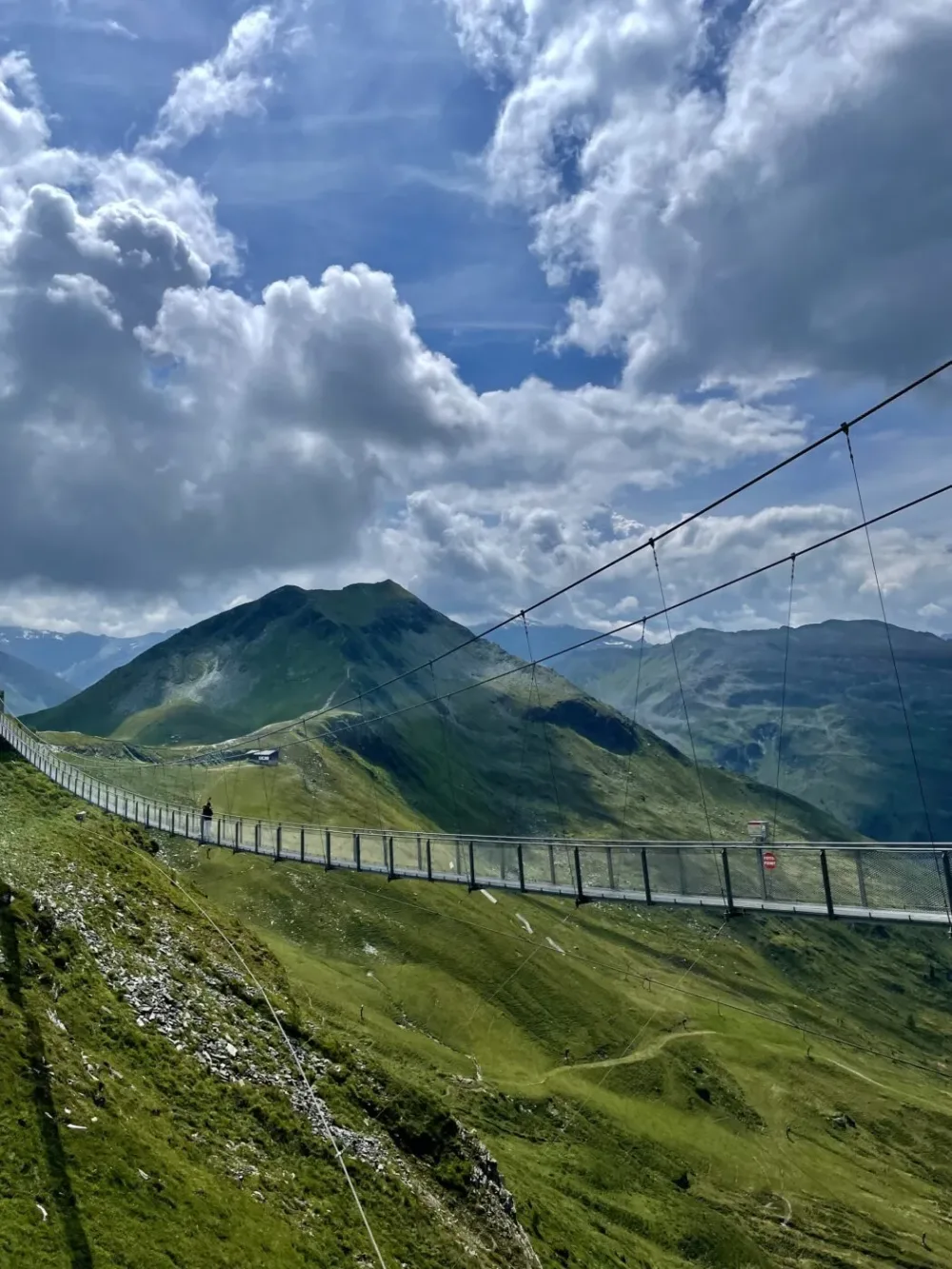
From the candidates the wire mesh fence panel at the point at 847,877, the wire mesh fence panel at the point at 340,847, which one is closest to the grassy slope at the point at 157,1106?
the wire mesh fence panel at the point at 340,847

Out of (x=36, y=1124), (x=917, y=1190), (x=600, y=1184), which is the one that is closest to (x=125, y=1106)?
(x=36, y=1124)

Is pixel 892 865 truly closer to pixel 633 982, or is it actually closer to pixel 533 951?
pixel 533 951

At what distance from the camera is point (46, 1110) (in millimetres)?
23484

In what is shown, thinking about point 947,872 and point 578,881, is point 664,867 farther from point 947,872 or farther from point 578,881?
point 947,872

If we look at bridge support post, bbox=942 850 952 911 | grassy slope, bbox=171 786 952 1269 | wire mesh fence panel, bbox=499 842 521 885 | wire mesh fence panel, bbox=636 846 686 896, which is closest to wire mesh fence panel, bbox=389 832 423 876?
wire mesh fence panel, bbox=499 842 521 885

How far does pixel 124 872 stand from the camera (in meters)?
43.7

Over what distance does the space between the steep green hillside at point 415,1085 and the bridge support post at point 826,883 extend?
20.1 metres

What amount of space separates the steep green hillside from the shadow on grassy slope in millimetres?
96

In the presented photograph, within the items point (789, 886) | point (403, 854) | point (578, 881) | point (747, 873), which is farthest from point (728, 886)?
point (403, 854)

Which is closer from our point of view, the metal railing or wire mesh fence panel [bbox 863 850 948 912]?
wire mesh fence panel [bbox 863 850 948 912]

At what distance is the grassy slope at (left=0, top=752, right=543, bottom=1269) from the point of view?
73.8 ft

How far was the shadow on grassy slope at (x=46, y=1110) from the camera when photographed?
809 inches

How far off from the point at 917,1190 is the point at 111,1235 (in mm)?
133076

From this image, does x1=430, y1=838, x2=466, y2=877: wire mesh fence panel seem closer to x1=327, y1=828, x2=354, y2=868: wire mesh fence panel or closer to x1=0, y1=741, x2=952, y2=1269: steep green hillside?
x1=327, y1=828, x2=354, y2=868: wire mesh fence panel
